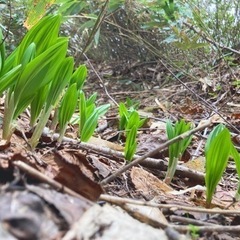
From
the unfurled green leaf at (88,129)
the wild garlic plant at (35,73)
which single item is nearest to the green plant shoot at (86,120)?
the unfurled green leaf at (88,129)

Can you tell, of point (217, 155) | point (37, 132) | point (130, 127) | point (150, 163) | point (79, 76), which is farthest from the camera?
point (130, 127)

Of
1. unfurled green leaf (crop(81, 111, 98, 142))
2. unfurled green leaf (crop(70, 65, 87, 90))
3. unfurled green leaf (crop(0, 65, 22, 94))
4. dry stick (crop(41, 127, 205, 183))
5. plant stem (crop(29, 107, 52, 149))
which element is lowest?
dry stick (crop(41, 127, 205, 183))

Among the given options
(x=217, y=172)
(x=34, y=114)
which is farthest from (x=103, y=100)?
(x=217, y=172)

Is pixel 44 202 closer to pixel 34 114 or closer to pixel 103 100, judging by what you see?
pixel 34 114

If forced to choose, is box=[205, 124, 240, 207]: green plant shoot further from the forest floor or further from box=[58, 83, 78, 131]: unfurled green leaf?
box=[58, 83, 78, 131]: unfurled green leaf

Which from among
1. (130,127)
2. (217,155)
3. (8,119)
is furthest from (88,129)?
(217,155)

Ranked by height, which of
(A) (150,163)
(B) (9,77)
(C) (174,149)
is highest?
(B) (9,77)

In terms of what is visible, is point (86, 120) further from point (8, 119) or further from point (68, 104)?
point (8, 119)

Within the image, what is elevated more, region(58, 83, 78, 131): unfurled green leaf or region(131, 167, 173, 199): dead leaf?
region(58, 83, 78, 131): unfurled green leaf

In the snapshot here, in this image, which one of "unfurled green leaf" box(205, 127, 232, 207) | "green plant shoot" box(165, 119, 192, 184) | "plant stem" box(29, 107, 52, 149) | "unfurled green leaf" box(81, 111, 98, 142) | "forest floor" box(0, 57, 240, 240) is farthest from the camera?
"unfurled green leaf" box(81, 111, 98, 142)

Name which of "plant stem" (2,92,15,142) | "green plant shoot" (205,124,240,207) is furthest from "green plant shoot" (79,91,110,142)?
"green plant shoot" (205,124,240,207)

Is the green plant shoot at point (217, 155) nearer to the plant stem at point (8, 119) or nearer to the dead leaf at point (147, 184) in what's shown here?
the dead leaf at point (147, 184)
